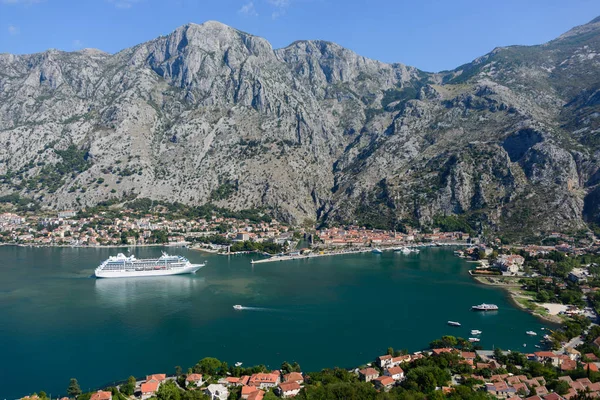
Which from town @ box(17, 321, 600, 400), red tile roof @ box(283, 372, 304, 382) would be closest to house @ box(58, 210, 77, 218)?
town @ box(17, 321, 600, 400)

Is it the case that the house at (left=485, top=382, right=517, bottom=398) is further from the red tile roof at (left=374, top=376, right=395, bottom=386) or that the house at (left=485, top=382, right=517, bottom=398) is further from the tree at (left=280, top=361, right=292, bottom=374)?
the tree at (left=280, top=361, right=292, bottom=374)

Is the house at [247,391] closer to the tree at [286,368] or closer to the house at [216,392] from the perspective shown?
the house at [216,392]

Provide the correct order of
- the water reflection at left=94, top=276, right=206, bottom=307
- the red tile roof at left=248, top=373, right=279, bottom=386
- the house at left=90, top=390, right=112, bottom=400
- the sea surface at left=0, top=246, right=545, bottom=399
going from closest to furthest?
the house at left=90, top=390, right=112, bottom=400
the red tile roof at left=248, top=373, right=279, bottom=386
the sea surface at left=0, top=246, right=545, bottom=399
the water reflection at left=94, top=276, right=206, bottom=307

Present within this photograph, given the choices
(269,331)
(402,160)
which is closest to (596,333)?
(269,331)

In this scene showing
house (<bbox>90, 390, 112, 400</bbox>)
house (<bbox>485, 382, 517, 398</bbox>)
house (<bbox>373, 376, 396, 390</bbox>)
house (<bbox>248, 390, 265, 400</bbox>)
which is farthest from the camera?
house (<bbox>373, 376, 396, 390</bbox>)

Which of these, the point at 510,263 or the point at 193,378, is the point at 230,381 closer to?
the point at 193,378

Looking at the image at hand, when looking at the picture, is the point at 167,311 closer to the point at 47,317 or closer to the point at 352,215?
the point at 47,317

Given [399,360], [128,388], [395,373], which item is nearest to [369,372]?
[395,373]
